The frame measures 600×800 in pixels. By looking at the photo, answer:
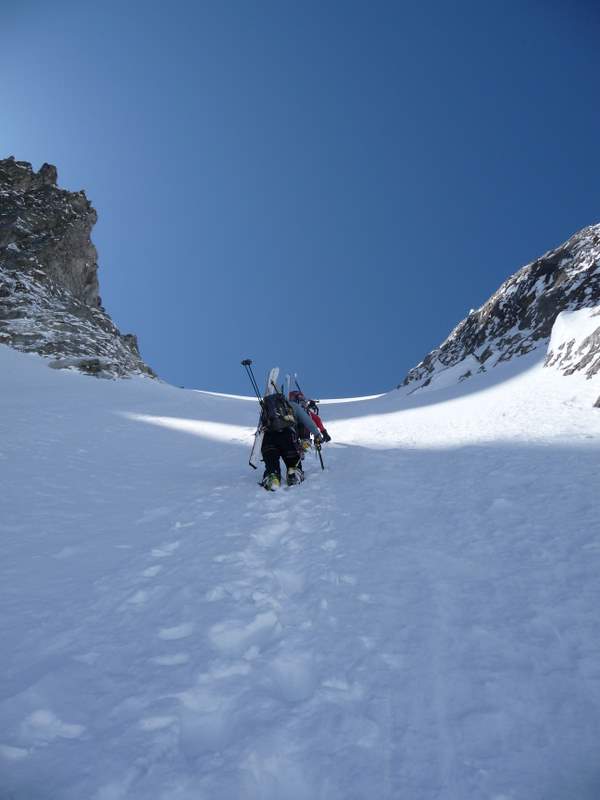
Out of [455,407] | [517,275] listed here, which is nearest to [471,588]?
[455,407]

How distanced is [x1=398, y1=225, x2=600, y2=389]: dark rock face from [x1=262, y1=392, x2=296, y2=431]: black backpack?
77.5 feet

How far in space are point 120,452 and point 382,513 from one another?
706 cm

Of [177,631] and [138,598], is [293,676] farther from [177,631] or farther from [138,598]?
[138,598]

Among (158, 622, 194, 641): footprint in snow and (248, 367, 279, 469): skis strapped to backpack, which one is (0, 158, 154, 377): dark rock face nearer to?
(248, 367, 279, 469): skis strapped to backpack

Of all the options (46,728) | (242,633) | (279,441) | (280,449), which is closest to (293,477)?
(280,449)

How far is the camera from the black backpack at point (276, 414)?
7707 mm

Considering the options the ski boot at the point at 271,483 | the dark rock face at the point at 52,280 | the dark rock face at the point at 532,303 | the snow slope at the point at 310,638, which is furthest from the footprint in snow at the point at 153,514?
the dark rock face at the point at 532,303

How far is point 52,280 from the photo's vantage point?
4081 cm

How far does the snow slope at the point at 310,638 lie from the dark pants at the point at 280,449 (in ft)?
3.11

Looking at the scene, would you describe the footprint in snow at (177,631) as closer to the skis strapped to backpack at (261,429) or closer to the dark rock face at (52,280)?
the skis strapped to backpack at (261,429)

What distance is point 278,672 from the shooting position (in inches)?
105

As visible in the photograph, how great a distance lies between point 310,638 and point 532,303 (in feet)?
122

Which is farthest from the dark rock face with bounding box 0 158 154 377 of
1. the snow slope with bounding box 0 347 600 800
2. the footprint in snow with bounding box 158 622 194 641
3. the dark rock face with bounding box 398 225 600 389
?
the footprint in snow with bounding box 158 622 194 641

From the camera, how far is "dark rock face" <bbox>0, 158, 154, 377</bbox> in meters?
30.3
